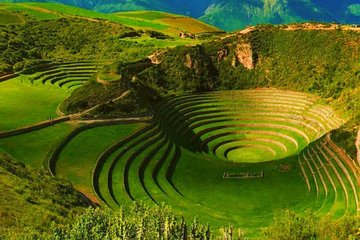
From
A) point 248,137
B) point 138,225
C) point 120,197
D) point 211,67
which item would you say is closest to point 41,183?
point 120,197

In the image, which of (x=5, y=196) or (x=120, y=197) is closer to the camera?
(x=5, y=196)

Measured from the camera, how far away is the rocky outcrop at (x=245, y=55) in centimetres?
A: 9738

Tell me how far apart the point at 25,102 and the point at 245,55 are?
45.5 metres

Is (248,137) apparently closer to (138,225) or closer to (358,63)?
(358,63)

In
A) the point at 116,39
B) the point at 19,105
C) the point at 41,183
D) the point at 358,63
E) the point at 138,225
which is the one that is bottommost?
the point at 138,225

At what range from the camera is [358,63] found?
8512 cm

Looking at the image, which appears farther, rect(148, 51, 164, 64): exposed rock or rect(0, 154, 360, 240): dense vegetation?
rect(148, 51, 164, 64): exposed rock

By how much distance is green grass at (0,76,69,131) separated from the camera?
66.1 m

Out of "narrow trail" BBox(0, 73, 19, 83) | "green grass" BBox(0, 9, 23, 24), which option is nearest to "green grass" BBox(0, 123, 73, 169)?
"narrow trail" BBox(0, 73, 19, 83)

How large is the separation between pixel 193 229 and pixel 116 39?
9253 centimetres

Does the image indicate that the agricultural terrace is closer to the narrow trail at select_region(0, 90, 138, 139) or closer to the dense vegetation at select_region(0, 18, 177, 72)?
the narrow trail at select_region(0, 90, 138, 139)

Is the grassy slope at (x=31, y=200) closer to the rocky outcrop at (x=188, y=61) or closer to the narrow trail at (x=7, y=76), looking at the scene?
the narrow trail at (x=7, y=76)

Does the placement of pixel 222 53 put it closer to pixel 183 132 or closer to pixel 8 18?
pixel 183 132

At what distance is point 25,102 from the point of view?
75062 mm
